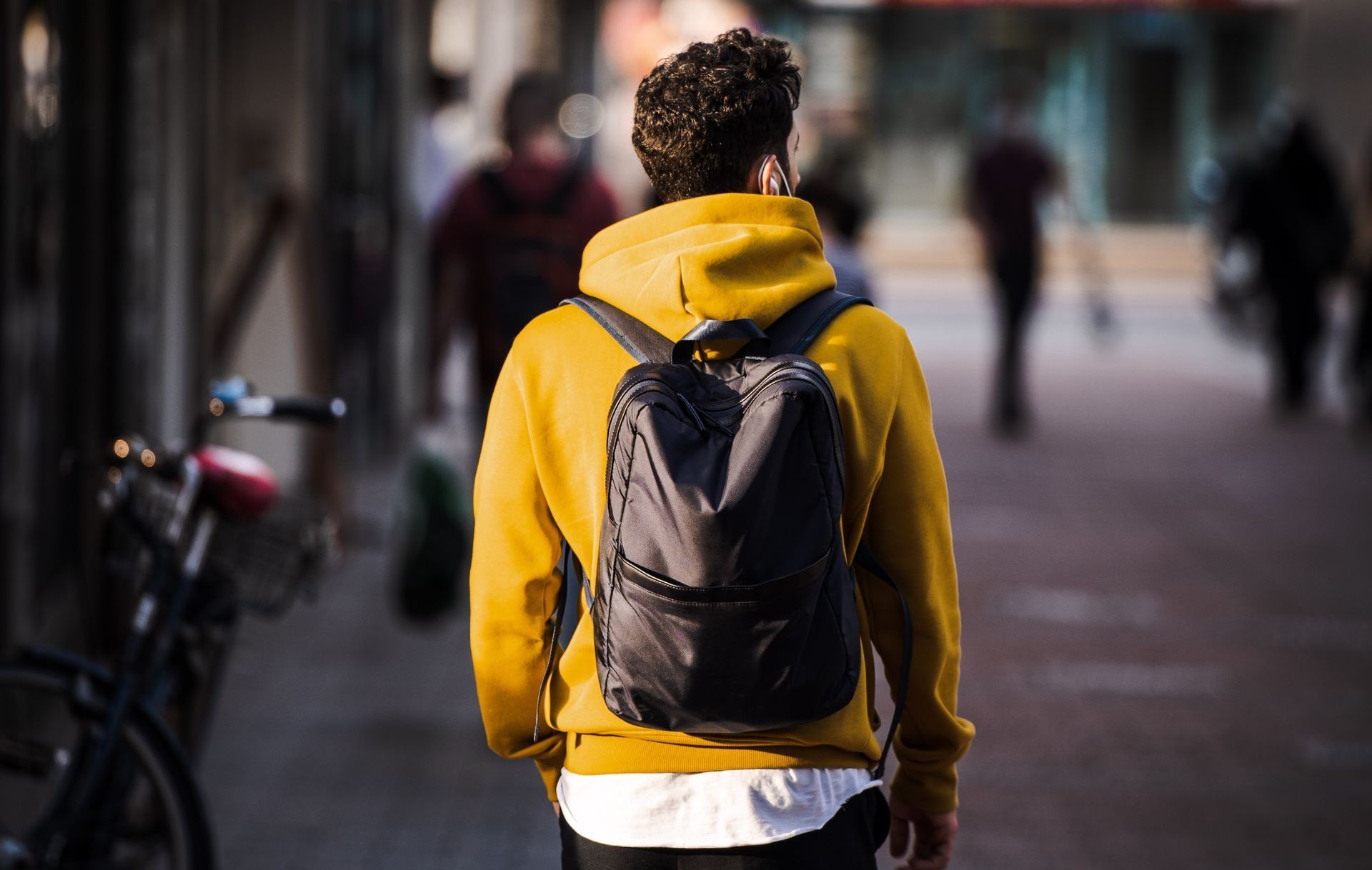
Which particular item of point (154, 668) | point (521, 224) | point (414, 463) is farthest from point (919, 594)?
point (521, 224)

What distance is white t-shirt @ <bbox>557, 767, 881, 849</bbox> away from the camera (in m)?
2.08

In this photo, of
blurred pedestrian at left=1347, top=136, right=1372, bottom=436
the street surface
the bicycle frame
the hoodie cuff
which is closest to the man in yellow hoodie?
the hoodie cuff

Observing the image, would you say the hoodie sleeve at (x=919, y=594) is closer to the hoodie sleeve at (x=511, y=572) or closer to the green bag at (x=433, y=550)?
the hoodie sleeve at (x=511, y=572)

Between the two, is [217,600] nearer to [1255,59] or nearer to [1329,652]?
[1329,652]

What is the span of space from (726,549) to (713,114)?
509 mm

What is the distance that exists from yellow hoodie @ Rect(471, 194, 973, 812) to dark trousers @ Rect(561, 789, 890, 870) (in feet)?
0.24

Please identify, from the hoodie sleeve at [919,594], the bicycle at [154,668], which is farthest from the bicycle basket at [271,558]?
the hoodie sleeve at [919,594]

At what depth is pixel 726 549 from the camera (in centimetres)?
→ 195

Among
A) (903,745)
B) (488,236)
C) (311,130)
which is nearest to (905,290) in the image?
(311,130)

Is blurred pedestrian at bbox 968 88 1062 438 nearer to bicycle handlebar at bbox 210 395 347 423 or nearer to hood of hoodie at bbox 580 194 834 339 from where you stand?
bicycle handlebar at bbox 210 395 347 423

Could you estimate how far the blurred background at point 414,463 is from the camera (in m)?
5.19

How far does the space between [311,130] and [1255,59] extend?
24326mm

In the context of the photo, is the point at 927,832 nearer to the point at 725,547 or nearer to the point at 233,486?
the point at 725,547

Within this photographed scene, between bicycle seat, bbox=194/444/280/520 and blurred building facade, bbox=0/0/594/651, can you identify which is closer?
bicycle seat, bbox=194/444/280/520
